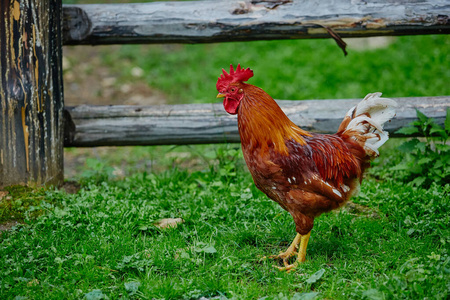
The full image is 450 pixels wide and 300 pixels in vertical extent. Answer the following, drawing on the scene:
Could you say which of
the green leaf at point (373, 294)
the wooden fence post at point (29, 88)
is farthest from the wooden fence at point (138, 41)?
the green leaf at point (373, 294)

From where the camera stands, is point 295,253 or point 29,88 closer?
point 295,253

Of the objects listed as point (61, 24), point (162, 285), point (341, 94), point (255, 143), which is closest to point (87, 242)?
point (162, 285)

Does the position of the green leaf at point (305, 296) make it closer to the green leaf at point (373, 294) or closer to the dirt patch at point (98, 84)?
the green leaf at point (373, 294)

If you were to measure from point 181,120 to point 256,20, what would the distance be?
1.32 meters

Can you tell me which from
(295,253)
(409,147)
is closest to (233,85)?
(295,253)

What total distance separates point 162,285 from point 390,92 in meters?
5.41

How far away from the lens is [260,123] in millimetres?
3480

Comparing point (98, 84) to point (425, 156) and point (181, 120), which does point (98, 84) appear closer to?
point (181, 120)

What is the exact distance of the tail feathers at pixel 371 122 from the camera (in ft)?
11.6

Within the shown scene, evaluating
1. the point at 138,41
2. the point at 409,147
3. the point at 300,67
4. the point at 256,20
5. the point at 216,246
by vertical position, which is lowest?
the point at 216,246

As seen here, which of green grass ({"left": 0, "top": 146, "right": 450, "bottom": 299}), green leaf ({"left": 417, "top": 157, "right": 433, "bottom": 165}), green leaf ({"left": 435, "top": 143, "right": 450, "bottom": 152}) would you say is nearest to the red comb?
green grass ({"left": 0, "top": 146, "right": 450, "bottom": 299})

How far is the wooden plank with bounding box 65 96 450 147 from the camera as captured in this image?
16.3 ft

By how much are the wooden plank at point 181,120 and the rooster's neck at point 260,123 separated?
1521mm

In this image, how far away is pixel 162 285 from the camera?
318 cm
